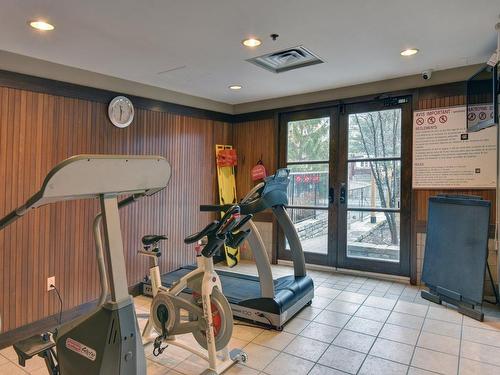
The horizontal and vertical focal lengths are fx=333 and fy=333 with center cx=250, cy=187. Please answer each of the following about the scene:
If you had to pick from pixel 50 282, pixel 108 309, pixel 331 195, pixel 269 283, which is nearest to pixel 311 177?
pixel 331 195

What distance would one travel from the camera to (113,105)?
148 inches

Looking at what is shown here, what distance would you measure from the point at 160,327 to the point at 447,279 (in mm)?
3011

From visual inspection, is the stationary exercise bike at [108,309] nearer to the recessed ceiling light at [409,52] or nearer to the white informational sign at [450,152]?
the recessed ceiling light at [409,52]

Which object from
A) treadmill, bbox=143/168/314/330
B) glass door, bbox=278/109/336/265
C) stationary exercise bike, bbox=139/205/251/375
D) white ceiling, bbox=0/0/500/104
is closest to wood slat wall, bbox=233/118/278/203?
glass door, bbox=278/109/336/265

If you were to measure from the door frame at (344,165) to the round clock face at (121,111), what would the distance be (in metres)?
2.28

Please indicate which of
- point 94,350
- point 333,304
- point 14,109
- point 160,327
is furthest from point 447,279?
point 14,109

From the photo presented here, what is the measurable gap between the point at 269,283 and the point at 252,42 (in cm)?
220

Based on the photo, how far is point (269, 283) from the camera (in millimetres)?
3098

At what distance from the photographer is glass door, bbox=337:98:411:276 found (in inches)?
169

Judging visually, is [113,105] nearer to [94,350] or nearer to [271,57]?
[271,57]

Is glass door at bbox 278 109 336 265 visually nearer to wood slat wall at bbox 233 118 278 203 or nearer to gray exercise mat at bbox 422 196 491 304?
wood slat wall at bbox 233 118 278 203

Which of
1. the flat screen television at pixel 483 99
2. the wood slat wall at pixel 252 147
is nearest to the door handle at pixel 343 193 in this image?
the wood slat wall at pixel 252 147

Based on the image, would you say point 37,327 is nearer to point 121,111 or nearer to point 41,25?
point 121,111

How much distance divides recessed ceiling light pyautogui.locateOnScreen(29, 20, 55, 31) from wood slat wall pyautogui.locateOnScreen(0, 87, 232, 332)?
0.70 meters
